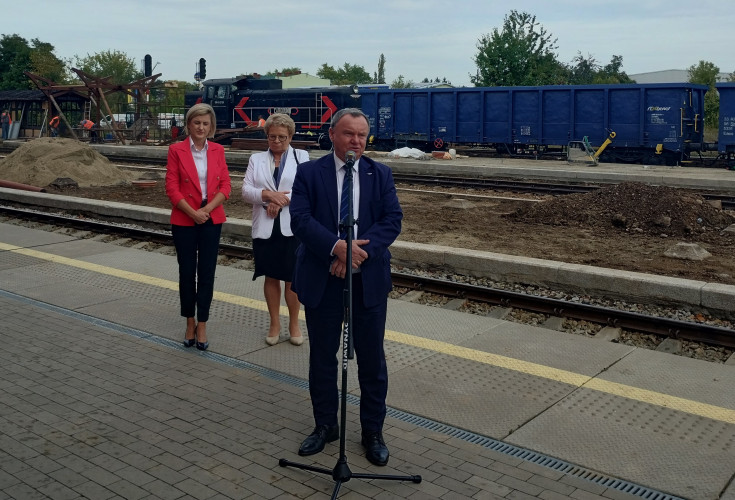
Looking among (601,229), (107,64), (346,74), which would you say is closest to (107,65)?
(107,64)

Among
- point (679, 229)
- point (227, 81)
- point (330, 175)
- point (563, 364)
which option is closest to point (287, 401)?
point (330, 175)

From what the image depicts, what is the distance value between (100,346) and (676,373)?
4.45 m

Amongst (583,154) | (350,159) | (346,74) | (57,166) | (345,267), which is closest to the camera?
(350,159)

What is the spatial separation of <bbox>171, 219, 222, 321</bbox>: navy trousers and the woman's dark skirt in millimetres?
357

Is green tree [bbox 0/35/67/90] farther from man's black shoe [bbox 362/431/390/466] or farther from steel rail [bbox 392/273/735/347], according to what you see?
man's black shoe [bbox 362/431/390/466]

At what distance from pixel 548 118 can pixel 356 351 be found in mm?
27491

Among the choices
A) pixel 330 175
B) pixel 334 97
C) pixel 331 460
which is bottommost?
pixel 331 460

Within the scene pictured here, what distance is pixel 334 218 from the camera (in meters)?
4.45

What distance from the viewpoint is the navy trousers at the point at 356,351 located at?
14.6ft

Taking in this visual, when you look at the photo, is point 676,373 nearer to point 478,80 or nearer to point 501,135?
point 501,135

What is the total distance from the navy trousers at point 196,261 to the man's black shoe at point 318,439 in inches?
83.4

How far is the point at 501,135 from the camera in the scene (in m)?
31.8

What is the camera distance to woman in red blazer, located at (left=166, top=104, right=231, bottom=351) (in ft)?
20.4

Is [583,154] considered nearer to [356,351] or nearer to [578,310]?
[578,310]
